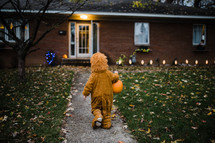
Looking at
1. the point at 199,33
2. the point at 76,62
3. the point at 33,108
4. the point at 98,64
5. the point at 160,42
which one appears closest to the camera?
the point at 98,64

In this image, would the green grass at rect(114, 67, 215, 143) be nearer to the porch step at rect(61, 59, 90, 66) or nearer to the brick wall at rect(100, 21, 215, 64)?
the porch step at rect(61, 59, 90, 66)

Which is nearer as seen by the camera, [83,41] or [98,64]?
[98,64]

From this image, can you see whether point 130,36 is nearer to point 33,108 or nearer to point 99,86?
point 33,108

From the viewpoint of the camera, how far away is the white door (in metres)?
12.4

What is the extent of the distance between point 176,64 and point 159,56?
4.77ft

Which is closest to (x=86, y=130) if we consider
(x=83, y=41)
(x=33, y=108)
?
(x=33, y=108)

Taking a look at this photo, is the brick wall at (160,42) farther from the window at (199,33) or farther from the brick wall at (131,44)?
the window at (199,33)

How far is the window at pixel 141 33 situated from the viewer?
12.7 metres

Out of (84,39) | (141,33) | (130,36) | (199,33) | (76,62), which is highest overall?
(199,33)

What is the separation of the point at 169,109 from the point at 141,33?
30.9 feet

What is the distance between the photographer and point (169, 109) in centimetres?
429

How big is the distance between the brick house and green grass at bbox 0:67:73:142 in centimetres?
540

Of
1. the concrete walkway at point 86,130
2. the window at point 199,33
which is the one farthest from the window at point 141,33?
the concrete walkway at point 86,130

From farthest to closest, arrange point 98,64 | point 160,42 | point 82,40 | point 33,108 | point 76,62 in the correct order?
point 160,42 → point 82,40 → point 76,62 → point 33,108 → point 98,64
